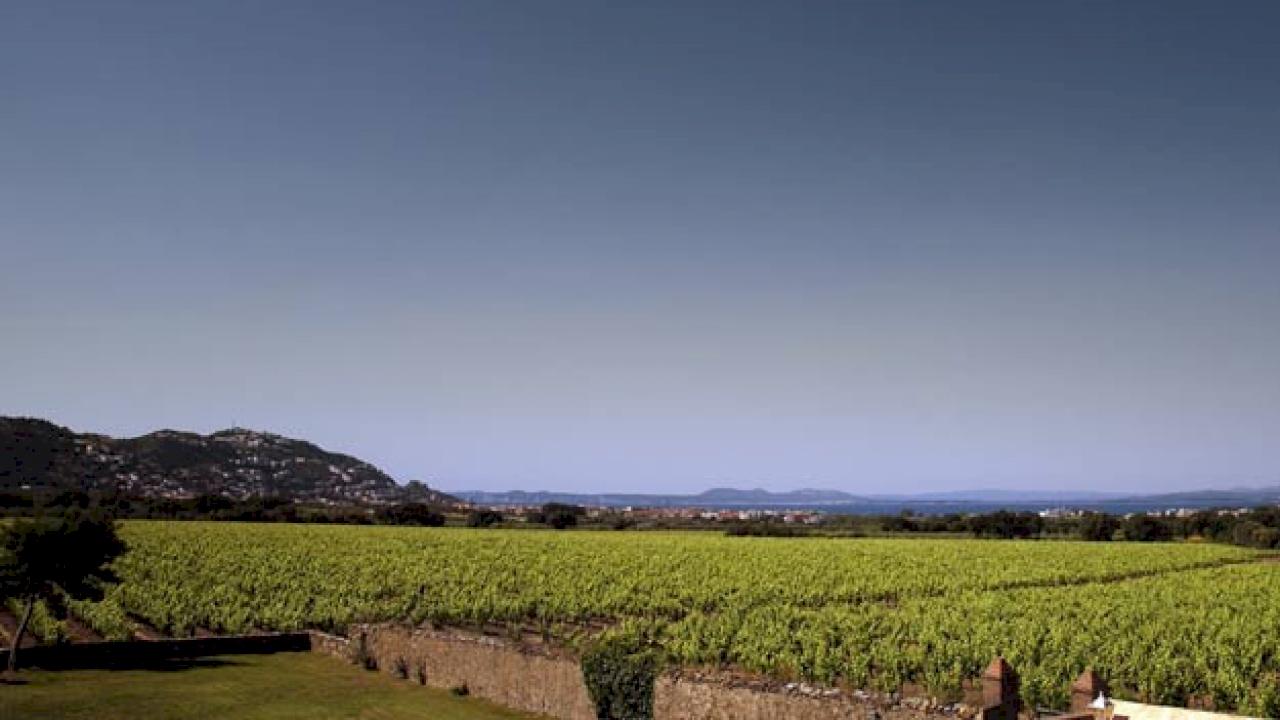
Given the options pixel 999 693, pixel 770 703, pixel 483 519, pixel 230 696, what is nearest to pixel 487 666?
pixel 230 696

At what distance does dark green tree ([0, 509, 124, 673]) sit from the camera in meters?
28.7

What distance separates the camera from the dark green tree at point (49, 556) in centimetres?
2872

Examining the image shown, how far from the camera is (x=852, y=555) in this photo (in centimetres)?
7512

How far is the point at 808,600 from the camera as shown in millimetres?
48844

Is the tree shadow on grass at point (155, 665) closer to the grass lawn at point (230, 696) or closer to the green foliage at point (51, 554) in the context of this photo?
the grass lawn at point (230, 696)

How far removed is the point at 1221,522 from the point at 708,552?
2550 inches

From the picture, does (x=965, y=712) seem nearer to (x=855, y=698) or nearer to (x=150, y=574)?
(x=855, y=698)

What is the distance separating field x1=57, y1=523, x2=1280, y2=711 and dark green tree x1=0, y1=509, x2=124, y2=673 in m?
8.91

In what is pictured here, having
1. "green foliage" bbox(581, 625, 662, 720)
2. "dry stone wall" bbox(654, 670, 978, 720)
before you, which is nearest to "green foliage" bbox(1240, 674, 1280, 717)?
"dry stone wall" bbox(654, 670, 978, 720)

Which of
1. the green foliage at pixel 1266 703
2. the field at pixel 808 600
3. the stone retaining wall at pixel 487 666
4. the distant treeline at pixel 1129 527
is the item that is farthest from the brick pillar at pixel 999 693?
the distant treeline at pixel 1129 527

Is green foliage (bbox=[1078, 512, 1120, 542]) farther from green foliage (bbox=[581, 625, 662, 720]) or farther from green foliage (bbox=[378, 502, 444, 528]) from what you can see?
green foliage (bbox=[581, 625, 662, 720])

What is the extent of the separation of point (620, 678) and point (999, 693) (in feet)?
27.6

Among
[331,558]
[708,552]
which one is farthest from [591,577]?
[708,552]

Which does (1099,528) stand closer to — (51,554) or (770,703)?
(770,703)
